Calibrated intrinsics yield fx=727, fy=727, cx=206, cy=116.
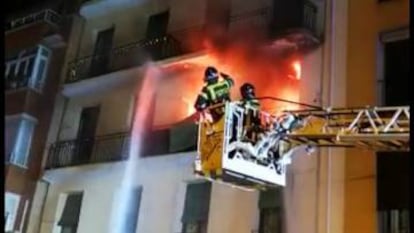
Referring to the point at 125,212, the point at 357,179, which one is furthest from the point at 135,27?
the point at 357,179

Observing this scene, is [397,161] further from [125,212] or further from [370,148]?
[125,212]

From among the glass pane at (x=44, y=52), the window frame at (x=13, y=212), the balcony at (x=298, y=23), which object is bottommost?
the window frame at (x=13, y=212)

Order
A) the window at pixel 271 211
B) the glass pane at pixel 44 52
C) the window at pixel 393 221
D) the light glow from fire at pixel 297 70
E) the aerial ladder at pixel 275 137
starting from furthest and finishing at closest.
A: the glass pane at pixel 44 52, the light glow from fire at pixel 297 70, the window at pixel 271 211, the window at pixel 393 221, the aerial ladder at pixel 275 137

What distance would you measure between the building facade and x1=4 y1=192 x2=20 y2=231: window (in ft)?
0.52

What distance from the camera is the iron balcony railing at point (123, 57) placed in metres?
4.73

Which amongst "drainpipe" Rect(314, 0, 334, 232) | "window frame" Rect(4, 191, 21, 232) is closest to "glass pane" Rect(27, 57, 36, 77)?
"window frame" Rect(4, 191, 21, 232)

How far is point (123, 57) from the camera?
4844 millimetres

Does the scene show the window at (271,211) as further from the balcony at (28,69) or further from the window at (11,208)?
the balcony at (28,69)

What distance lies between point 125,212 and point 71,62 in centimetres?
114

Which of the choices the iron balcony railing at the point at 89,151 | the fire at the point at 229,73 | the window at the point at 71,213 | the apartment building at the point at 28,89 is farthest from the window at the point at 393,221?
the apartment building at the point at 28,89

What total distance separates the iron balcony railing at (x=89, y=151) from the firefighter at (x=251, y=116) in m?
1.01

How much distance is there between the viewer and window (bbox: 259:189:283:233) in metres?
4.02

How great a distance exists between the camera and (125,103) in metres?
4.73

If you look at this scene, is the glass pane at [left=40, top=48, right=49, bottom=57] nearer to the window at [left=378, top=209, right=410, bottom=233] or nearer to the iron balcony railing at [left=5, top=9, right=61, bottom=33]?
the iron balcony railing at [left=5, top=9, right=61, bottom=33]
